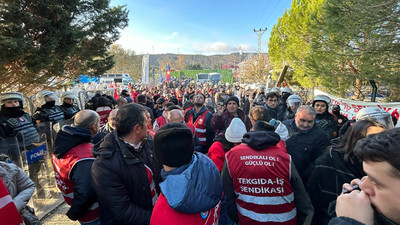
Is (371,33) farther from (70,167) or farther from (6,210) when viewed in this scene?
(6,210)

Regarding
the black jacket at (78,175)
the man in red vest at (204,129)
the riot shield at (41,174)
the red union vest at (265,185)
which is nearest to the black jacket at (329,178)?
the red union vest at (265,185)

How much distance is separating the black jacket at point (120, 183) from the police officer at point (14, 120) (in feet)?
10.2

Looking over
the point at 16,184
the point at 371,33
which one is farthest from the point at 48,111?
the point at 371,33

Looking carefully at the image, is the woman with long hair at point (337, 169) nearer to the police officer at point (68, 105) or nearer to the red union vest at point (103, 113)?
the red union vest at point (103, 113)

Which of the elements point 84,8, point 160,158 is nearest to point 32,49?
point 84,8

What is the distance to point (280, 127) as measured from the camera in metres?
2.75

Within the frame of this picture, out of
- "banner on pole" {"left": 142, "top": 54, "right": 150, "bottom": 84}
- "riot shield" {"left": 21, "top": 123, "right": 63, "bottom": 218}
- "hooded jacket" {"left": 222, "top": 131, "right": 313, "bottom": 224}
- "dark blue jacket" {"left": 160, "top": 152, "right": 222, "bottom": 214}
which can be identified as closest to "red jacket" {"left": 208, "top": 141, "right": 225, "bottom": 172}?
"hooded jacket" {"left": 222, "top": 131, "right": 313, "bottom": 224}

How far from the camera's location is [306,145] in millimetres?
2582

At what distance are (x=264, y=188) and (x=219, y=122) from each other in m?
2.47

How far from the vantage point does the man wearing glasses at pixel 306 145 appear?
256 cm

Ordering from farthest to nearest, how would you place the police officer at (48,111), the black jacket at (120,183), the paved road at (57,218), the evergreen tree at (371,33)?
the evergreen tree at (371,33), the police officer at (48,111), the paved road at (57,218), the black jacket at (120,183)

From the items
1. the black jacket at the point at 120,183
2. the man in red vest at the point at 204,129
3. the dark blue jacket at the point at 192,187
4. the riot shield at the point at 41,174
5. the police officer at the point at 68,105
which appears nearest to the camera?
the dark blue jacket at the point at 192,187

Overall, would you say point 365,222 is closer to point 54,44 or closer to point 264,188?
point 264,188

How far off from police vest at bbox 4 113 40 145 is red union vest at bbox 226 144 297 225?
3971 mm
